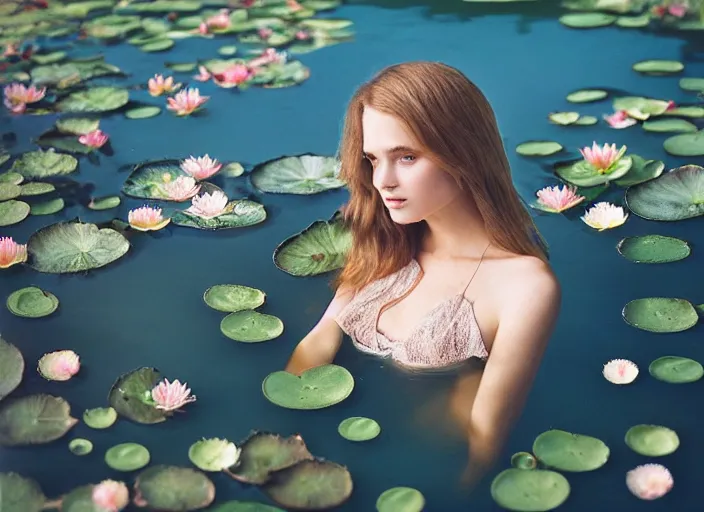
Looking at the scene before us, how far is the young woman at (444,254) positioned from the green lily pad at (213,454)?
0.42ft

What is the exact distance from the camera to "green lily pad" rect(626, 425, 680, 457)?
95 cm

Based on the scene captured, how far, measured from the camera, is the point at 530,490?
0.91 metres

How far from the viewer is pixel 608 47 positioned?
5.66 ft

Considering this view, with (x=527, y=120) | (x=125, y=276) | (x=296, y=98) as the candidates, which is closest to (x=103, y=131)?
(x=296, y=98)

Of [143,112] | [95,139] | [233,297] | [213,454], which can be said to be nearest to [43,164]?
[95,139]

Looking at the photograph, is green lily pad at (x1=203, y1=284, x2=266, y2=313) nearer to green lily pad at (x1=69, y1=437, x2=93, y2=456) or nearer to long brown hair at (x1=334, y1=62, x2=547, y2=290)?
long brown hair at (x1=334, y1=62, x2=547, y2=290)

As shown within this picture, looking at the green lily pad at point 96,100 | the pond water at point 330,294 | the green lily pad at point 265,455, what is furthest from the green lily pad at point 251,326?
the green lily pad at point 96,100

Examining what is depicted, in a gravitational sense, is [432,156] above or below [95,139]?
above

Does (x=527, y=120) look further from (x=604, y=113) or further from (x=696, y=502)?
(x=696, y=502)

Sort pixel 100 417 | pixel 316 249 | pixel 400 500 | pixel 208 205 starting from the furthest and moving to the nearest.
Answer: pixel 208 205
pixel 316 249
pixel 100 417
pixel 400 500

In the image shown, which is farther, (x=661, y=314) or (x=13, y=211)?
(x=13, y=211)

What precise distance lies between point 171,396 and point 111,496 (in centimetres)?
14

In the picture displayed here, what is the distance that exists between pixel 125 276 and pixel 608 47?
3.11 feet

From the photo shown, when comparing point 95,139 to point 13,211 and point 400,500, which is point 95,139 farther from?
point 400,500
